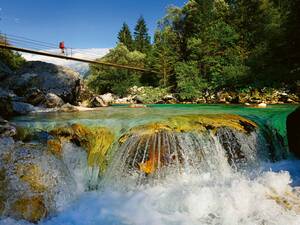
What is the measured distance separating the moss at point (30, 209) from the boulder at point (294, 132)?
6.58 m

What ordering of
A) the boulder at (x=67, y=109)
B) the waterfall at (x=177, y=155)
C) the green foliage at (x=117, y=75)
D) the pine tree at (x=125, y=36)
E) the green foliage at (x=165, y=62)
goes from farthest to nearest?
the pine tree at (x=125, y=36), the green foliage at (x=117, y=75), the green foliage at (x=165, y=62), the boulder at (x=67, y=109), the waterfall at (x=177, y=155)

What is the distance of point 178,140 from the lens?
741cm

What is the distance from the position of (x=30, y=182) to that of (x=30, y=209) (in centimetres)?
50

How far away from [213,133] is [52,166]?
408 centimetres

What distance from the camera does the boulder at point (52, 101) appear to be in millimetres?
14391

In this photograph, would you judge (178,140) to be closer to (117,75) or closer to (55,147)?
(55,147)

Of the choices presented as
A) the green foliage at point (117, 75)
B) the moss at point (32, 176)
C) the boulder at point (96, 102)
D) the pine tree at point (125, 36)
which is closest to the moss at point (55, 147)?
the moss at point (32, 176)

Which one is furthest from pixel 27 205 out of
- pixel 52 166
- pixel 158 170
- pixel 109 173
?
pixel 158 170

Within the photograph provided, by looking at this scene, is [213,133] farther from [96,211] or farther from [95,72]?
[95,72]

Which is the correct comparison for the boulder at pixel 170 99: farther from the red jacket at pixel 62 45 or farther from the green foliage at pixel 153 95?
the red jacket at pixel 62 45

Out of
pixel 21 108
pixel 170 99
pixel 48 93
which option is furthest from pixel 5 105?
pixel 170 99

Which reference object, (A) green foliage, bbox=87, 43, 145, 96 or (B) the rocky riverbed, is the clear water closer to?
(B) the rocky riverbed

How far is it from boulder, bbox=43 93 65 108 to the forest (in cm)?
936

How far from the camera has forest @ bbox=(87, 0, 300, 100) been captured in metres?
10.5
